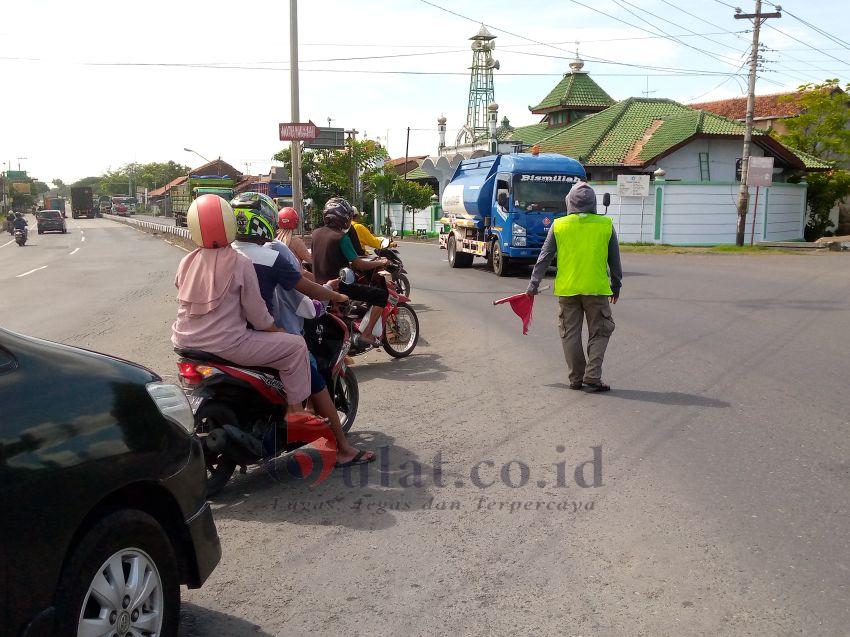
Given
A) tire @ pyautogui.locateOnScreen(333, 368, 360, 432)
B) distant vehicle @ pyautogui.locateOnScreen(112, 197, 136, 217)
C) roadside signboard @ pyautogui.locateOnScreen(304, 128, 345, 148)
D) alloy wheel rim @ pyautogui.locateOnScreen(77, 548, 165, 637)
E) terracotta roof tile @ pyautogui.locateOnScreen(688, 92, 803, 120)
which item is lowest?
distant vehicle @ pyautogui.locateOnScreen(112, 197, 136, 217)

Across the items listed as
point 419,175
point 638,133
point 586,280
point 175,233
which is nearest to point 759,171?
point 638,133

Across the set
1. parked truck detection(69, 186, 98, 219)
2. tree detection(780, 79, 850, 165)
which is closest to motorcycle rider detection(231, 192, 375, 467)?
tree detection(780, 79, 850, 165)

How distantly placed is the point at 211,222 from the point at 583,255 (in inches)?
162

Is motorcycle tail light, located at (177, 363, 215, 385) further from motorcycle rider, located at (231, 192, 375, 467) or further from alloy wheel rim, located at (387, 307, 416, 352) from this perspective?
alloy wheel rim, located at (387, 307, 416, 352)

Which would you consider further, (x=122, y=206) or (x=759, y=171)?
(x=122, y=206)

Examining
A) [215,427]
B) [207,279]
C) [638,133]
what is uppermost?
[638,133]

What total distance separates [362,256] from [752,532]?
536 cm

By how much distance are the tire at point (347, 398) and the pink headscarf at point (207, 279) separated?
1.65 metres

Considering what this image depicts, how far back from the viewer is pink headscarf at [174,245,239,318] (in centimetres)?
458

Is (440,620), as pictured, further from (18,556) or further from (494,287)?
(494,287)

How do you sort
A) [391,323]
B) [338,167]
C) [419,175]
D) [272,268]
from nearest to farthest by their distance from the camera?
[272,268]
[391,323]
[338,167]
[419,175]

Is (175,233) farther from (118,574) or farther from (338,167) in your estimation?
(118,574)

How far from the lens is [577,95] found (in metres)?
49.3

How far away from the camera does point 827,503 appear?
4.67 meters
